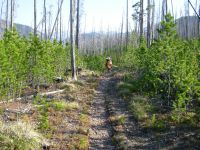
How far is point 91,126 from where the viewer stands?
42.8 ft

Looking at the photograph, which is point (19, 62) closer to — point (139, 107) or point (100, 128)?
point (100, 128)

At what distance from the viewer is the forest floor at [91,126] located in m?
10.9

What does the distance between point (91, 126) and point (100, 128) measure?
389 mm

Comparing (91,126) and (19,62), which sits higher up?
(19,62)

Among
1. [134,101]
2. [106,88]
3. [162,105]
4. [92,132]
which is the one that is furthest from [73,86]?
[92,132]

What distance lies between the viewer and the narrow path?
11119 millimetres

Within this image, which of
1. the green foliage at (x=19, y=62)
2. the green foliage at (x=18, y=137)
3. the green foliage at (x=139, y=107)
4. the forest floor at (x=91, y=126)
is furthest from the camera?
the green foliage at (x=19, y=62)

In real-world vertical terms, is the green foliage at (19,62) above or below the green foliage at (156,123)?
above

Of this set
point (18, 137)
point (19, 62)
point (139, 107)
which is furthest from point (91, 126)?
point (19, 62)

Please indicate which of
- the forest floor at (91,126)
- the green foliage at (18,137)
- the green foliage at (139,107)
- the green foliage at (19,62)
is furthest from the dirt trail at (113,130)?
the green foliage at (19,62)

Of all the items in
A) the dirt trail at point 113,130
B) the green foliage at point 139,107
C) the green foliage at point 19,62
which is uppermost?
the green foliage at point 19,62

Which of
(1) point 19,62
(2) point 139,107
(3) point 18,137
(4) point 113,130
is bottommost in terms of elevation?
(4) point 113,130

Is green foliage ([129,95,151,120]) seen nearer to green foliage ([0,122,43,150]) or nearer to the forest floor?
the forest floor

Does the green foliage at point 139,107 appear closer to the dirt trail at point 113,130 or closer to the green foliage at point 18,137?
the dirt trail at point 113,130
